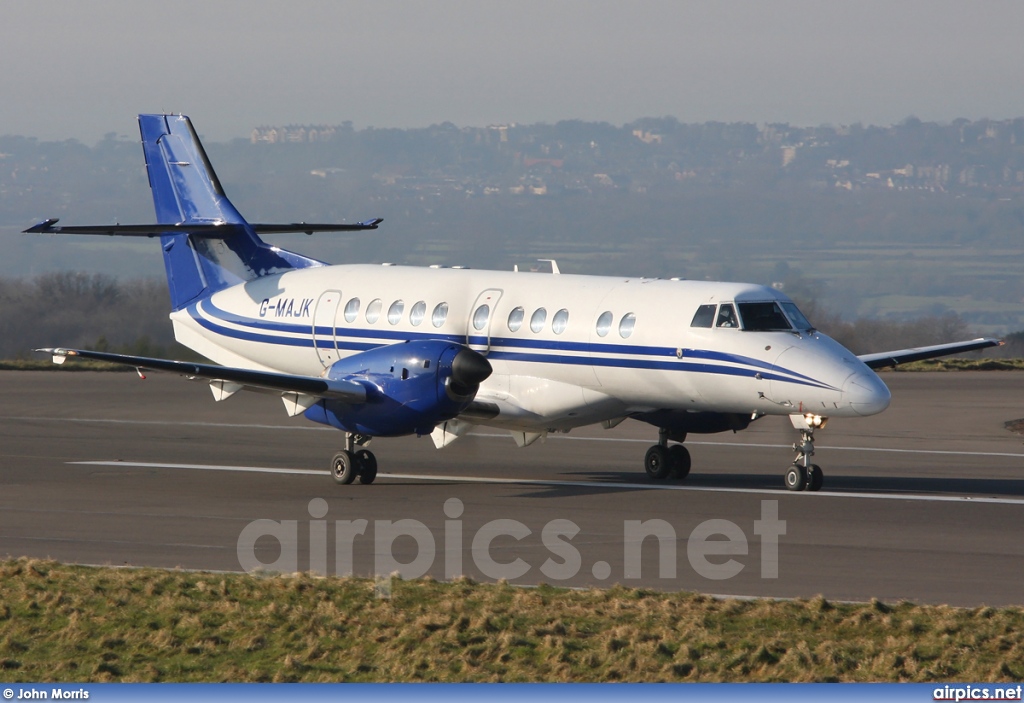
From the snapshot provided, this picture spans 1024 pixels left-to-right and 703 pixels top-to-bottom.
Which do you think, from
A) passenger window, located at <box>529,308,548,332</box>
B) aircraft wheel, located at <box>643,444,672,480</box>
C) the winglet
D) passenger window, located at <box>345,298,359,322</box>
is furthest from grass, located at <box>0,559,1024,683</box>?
passenger window, located at <box>345,298,359,322</box>

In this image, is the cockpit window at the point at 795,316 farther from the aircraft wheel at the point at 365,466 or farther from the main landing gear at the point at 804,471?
the aircraft wheel at the point at 365,466

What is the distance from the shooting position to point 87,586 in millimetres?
11047

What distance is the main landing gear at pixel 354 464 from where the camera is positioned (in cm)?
1828

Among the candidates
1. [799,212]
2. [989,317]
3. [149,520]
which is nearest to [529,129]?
[799,212]

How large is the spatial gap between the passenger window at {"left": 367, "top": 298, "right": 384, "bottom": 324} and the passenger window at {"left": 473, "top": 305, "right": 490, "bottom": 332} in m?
1.79

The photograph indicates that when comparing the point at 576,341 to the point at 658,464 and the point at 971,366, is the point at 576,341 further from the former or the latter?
the point at 971,366

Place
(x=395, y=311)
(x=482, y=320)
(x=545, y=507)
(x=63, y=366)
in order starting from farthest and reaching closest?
(x=63, y=366)
(x=395, y=311)
(x=482, y=320)
(x=545, y=507)

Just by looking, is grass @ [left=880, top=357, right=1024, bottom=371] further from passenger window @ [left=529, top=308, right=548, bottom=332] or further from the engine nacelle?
the engine nacelle

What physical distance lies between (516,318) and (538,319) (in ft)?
1.19

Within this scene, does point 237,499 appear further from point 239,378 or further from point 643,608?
point 643,608

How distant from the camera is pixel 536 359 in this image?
18.4m

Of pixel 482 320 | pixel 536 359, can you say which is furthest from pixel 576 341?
pixel 482 320

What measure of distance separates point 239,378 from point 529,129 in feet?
475

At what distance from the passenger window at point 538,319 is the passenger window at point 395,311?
7.45 feet
